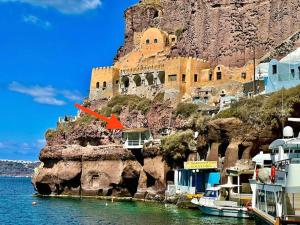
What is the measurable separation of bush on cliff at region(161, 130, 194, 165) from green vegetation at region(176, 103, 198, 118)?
934 centimetres

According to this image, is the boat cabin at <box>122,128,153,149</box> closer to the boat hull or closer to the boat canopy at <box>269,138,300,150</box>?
the boat hull

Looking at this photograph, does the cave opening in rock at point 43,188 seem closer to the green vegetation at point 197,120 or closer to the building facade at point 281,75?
the green vegetation at point 197,120

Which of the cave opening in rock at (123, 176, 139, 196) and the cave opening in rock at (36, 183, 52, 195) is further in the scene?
the cave opening in rock at (36, 183, 52, 195)

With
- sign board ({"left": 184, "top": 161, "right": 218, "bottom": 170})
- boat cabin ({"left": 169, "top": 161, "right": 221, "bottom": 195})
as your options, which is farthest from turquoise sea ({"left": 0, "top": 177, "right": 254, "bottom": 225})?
sign board ({"left": 184, "top": 161, "right": 218, "bottom": 170})

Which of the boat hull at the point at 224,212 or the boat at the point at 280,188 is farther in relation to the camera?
the boat hull at the point at 224,212

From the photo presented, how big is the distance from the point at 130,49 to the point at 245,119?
2091 inches

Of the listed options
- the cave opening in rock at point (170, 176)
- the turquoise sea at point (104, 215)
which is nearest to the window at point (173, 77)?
the cave opening in rock at point (170, 176)

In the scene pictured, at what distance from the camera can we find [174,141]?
2717 inches

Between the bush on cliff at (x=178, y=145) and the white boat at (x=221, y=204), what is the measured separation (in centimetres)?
→ 1213

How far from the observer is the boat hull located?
1967 inches

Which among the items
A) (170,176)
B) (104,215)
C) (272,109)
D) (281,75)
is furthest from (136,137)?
(104,215)

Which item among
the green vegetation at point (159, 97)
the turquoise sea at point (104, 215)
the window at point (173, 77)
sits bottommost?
the turquoise sea at point (104, 215)

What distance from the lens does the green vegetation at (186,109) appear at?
79.6 m

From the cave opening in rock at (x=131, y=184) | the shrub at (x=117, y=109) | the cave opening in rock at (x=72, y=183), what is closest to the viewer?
the cave opening in rock at (x=131, y=184)
